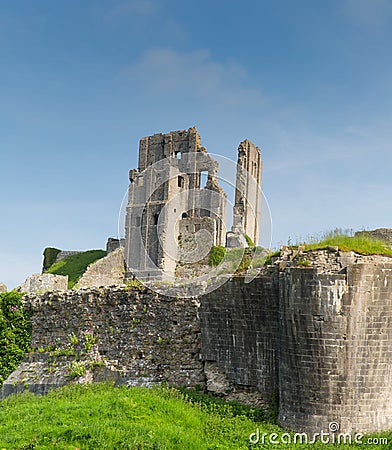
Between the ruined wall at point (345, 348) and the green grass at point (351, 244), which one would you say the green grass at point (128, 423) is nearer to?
the ruined wall at point (345, 348)

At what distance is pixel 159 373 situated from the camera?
46.1ft

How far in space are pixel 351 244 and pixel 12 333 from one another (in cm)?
988

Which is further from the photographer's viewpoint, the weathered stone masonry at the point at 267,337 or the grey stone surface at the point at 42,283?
the grey stone surface at the point at 42,283

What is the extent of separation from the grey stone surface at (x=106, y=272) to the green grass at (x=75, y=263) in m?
3.97

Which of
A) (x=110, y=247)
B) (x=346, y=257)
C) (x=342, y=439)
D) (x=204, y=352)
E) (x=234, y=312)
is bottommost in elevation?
(x=342, y=439)

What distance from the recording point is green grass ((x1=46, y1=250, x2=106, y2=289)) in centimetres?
4238

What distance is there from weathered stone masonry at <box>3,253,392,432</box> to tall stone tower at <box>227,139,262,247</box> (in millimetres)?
→ 31157

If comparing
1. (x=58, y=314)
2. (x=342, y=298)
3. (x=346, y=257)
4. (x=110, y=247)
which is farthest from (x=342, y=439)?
(x=110, y=247)

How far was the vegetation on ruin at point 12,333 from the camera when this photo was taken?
15.9 meters

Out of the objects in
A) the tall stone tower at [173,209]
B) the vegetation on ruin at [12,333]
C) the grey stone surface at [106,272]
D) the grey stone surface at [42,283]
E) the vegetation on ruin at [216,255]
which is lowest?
the vegetation on ruin at [12,333]

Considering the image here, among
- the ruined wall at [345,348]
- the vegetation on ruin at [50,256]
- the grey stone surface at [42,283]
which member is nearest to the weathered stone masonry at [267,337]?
the ruined wall at [345,348]

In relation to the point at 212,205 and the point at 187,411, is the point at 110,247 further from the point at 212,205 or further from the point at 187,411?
the point at 187,411

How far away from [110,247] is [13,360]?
31.1 meters

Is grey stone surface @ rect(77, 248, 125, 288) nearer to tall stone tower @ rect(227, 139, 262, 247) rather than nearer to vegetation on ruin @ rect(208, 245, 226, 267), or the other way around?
vegetation on ruin @ rect(208, 245, 226, 267)
